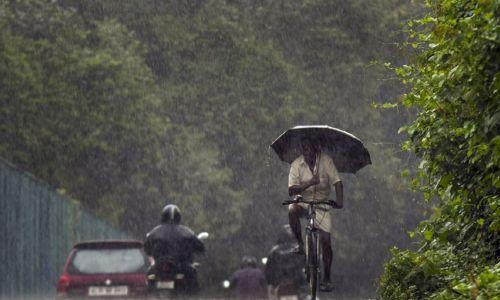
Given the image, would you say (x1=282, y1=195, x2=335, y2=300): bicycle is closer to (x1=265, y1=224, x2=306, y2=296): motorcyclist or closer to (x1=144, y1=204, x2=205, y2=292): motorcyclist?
(x1=144, y1=204, x2=205, y2=292): motorcyclist

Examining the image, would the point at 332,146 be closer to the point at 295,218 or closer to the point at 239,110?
the point at 295,218

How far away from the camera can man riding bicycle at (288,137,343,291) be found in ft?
45.9

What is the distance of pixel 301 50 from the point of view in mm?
50188

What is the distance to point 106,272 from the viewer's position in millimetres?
20875

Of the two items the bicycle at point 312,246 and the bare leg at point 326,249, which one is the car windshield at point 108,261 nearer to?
the bare leg at point 326,249

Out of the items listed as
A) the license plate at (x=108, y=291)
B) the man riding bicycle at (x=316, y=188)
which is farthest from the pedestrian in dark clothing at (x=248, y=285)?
the man riding bicycle at (x=316, y=188)

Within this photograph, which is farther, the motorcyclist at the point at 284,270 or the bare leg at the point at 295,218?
the motorcyclist at the point at 284,270

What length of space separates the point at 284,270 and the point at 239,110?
28.5 m

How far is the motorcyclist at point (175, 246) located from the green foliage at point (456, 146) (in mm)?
7410

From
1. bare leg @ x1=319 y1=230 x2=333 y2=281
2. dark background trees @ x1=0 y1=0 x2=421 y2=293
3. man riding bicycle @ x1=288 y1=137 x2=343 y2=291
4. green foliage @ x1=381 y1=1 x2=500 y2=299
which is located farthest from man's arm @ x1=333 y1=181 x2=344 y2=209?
dark background trees @ x1=0 y1=0 x2=421 y2=293

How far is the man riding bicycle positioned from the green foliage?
1.92m

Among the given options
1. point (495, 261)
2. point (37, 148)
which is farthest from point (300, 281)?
point (37, 148)

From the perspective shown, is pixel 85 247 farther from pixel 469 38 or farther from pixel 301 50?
pixel 301 50

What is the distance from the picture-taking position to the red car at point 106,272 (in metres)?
20.8
